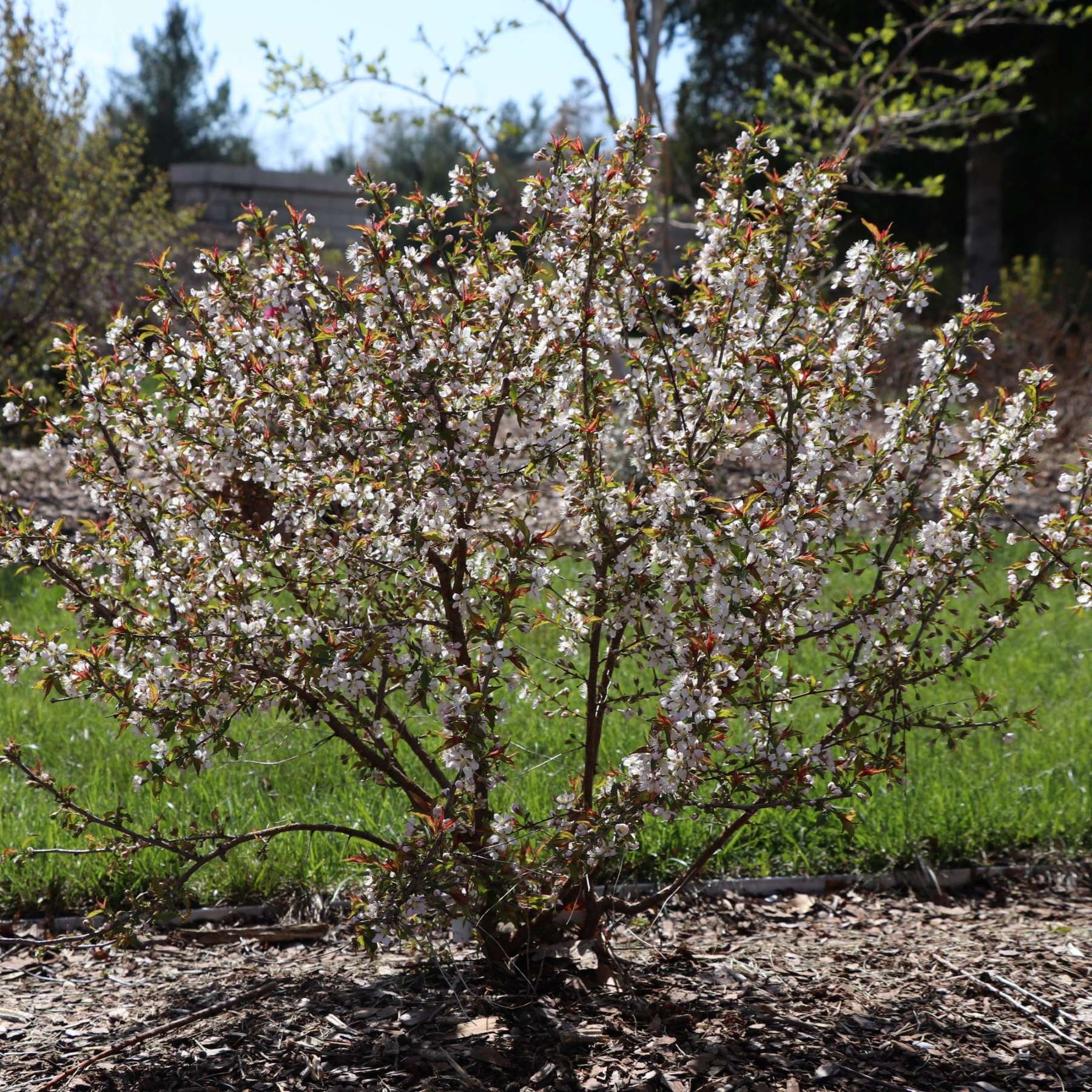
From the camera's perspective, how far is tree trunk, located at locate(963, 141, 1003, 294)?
1297 centimetres

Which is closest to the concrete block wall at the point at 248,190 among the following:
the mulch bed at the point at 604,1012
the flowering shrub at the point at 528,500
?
the flowering shrub at the point at 528,500

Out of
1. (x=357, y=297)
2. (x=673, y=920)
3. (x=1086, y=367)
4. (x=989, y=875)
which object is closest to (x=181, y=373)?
(x=357, y=297)

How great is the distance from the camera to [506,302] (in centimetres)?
241

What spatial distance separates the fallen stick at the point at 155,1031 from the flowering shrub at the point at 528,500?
36cm

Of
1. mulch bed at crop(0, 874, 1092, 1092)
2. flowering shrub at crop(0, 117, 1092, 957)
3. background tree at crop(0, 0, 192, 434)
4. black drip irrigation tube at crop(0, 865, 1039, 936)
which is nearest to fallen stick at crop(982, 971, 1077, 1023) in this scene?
mulch bed at crop(0, 874, 1092, 1092)

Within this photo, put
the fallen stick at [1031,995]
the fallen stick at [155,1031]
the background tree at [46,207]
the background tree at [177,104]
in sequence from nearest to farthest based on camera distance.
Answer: the fallen stick at [155,1031]
the fallen stick at [1031,995]
the background tree at [46,207]
the background tree at [177,104]

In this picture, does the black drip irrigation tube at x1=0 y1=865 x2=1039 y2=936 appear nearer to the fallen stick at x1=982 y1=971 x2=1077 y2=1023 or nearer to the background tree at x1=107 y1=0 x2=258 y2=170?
the fallen stick at x1=982 y1=971 x2=1077 y2=1023

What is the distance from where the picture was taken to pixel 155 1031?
2398 millimetres

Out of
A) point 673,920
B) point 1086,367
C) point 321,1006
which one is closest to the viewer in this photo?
point 321,1006

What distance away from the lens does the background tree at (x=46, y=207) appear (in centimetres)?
816

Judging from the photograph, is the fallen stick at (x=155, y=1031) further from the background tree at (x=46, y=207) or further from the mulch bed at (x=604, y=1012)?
the background tree at (x=46, y=207)

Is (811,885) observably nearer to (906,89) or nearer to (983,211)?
(983,211)

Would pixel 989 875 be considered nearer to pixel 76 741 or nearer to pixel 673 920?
pixel 673 920

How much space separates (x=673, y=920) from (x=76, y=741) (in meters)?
2.31
